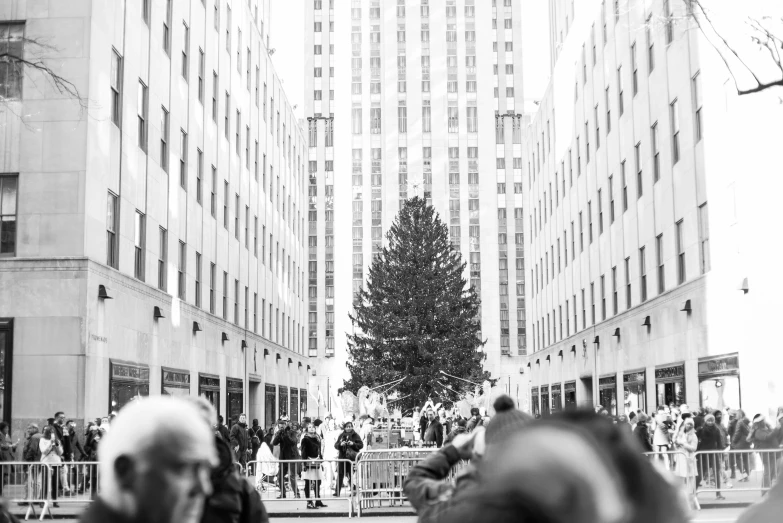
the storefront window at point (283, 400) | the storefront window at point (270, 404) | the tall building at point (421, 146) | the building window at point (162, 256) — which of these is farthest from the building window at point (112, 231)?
the tall building at point (421, 146)

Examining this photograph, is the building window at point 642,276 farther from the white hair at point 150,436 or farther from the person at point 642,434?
the white hair at point 150,436

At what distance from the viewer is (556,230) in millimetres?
59812

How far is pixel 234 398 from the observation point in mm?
41875

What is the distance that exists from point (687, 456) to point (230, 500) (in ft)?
52.8

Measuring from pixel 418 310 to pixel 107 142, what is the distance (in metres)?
40.9

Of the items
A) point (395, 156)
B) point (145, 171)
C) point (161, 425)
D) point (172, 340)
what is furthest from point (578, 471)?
point (395, 156)

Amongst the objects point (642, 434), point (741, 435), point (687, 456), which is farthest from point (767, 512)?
point (741, 435)

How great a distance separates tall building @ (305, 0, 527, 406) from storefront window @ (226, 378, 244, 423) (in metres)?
61.1

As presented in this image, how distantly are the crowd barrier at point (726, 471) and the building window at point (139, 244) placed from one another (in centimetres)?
1703

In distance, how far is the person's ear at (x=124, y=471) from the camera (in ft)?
6.72

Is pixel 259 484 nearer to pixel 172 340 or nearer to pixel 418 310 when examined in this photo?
pixel 172 340

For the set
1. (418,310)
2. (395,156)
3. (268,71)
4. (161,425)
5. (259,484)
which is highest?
(395,156)

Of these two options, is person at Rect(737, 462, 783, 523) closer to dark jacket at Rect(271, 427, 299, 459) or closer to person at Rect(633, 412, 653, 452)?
person at Rect(633, 412, 653, 452)

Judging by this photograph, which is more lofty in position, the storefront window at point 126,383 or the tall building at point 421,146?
the tall building at point 421,146
